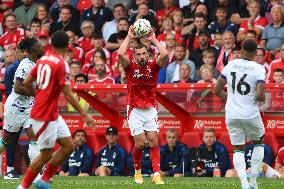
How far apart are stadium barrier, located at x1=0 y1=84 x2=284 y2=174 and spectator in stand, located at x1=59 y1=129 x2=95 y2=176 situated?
338 mm

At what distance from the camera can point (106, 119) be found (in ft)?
70.4

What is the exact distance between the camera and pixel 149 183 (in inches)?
667

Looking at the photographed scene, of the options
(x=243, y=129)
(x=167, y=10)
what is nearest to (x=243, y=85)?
(x=243, y=129)

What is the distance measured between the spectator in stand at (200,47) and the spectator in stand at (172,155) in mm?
2795

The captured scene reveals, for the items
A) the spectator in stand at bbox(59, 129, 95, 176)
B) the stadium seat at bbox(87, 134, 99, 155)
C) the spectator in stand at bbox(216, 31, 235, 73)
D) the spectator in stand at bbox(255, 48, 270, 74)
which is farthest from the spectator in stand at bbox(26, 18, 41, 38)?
the spectator in stand at bbox(255, 48, 270, 74)

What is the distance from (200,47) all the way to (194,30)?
74 cm

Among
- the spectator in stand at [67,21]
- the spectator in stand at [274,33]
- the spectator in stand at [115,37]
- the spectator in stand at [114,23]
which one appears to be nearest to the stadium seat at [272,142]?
the spectator in stand at [274,33]

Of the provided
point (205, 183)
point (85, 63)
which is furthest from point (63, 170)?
point (205, 183)

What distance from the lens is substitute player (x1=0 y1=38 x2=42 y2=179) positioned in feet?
52.9

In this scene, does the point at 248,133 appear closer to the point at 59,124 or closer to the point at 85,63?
the point at 59,124

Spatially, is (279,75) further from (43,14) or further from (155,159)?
(43,14)

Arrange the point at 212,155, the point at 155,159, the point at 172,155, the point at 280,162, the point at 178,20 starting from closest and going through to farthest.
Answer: the point at 155,159
the point at 280,162
the point at 212,155
the point at 172,155
the point at 178,20

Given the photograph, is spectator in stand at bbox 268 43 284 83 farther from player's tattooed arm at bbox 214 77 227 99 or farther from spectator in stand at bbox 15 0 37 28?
spectator in stand at bbox 15 0 37 28

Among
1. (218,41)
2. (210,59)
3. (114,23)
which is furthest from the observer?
(114,23)
